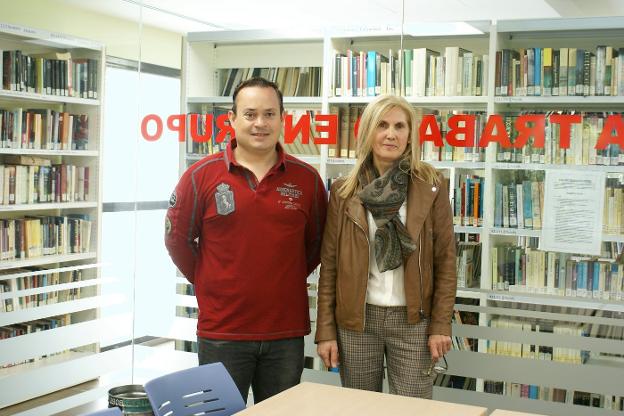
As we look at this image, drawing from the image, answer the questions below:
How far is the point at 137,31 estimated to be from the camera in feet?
15.2

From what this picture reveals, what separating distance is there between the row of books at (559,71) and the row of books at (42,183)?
7.64ft

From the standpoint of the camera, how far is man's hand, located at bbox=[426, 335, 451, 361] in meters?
3.15

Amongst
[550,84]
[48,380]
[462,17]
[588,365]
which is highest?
[462,17]

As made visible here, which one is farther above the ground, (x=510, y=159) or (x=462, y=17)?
(x=462, y=17)

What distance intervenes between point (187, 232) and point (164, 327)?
1519mm

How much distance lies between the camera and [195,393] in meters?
2.66

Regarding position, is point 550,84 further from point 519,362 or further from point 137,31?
point 137,31

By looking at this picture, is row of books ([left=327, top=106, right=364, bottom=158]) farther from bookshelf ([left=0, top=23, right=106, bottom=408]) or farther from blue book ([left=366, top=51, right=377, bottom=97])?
bookshelf ([left=0, top=23, right=106, bottom=408])

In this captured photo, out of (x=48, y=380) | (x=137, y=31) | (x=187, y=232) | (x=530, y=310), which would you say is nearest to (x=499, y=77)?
(x=530, y=310)

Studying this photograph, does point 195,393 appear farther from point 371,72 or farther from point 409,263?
point 371,72

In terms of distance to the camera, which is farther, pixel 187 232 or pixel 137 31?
pixel 137 31

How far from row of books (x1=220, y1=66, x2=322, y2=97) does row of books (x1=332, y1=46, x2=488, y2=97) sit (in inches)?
4.6

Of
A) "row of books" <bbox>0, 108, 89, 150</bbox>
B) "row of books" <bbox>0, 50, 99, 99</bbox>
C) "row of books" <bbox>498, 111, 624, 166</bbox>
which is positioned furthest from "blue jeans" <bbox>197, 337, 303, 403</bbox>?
"row of books" <bbox>0, 50, 99, 99</bbox>

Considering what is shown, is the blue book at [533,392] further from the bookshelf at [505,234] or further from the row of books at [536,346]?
the row of books at [536,346]
